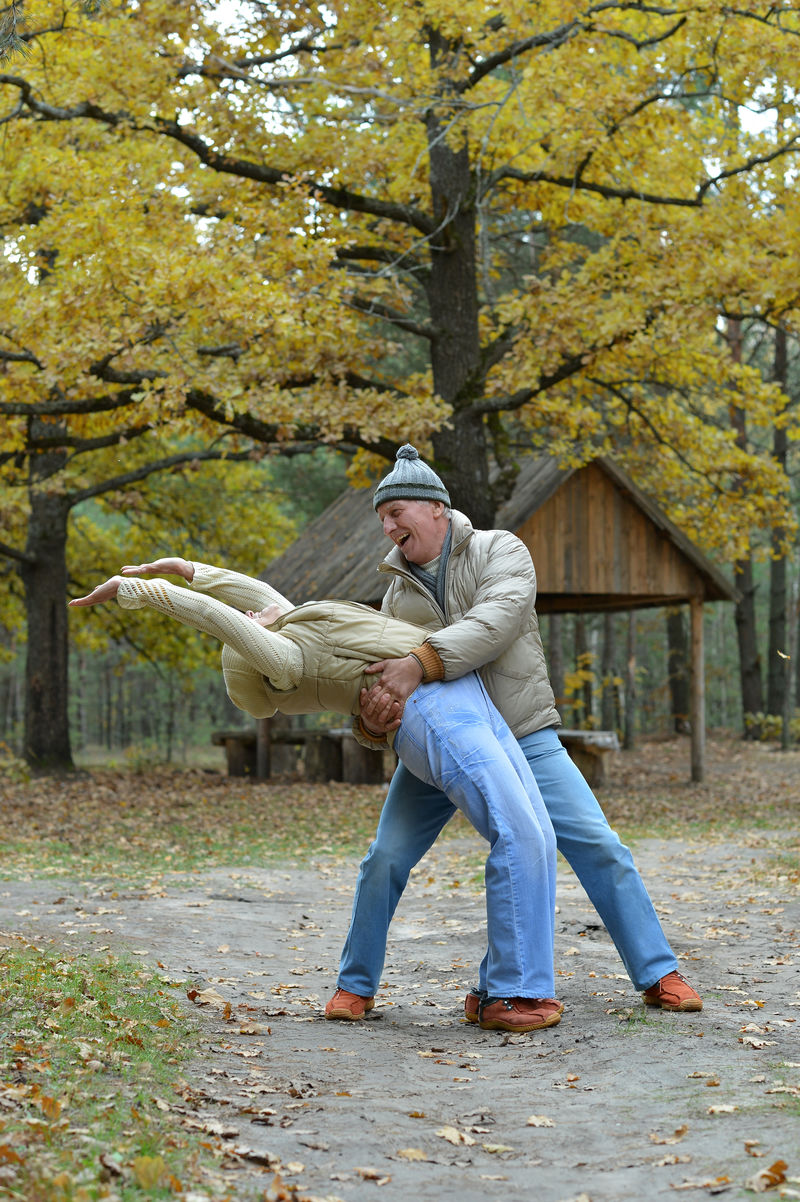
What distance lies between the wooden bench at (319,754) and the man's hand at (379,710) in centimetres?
1368

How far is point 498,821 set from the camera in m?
4.80

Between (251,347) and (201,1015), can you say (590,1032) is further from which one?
(251,347)

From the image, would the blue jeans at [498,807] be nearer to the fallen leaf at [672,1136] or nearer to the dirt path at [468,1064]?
the dirt path at [468,1064]

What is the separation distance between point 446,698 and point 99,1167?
231 cm

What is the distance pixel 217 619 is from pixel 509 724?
1382 millimetres

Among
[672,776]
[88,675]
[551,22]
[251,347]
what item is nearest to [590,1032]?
[251,347]

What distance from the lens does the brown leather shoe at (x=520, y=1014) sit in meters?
4.90

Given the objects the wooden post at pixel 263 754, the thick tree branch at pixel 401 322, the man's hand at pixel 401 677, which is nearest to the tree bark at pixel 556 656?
the wooden post at pixel 263 754

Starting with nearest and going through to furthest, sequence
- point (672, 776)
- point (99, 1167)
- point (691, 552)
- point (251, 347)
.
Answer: point (99, 1167)
point (251, 347)
point (691, 552)
point (672, 776)

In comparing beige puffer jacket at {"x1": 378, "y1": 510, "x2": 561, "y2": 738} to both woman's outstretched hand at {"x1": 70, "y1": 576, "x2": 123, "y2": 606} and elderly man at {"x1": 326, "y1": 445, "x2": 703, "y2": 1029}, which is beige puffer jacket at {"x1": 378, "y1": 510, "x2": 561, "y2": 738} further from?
woman's outstretched hand at {"x1": 70, "y1": 576, "x2": 123, "y2": 606}

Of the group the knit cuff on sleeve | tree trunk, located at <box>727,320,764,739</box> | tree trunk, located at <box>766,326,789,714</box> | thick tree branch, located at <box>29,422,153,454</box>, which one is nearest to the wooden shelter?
thick tree branch, located at <box>29,422,153,454</box>

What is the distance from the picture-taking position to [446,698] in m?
4.92

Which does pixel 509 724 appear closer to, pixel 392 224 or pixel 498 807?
pixel 498 807

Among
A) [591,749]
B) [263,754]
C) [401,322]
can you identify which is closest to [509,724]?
[401,322]
